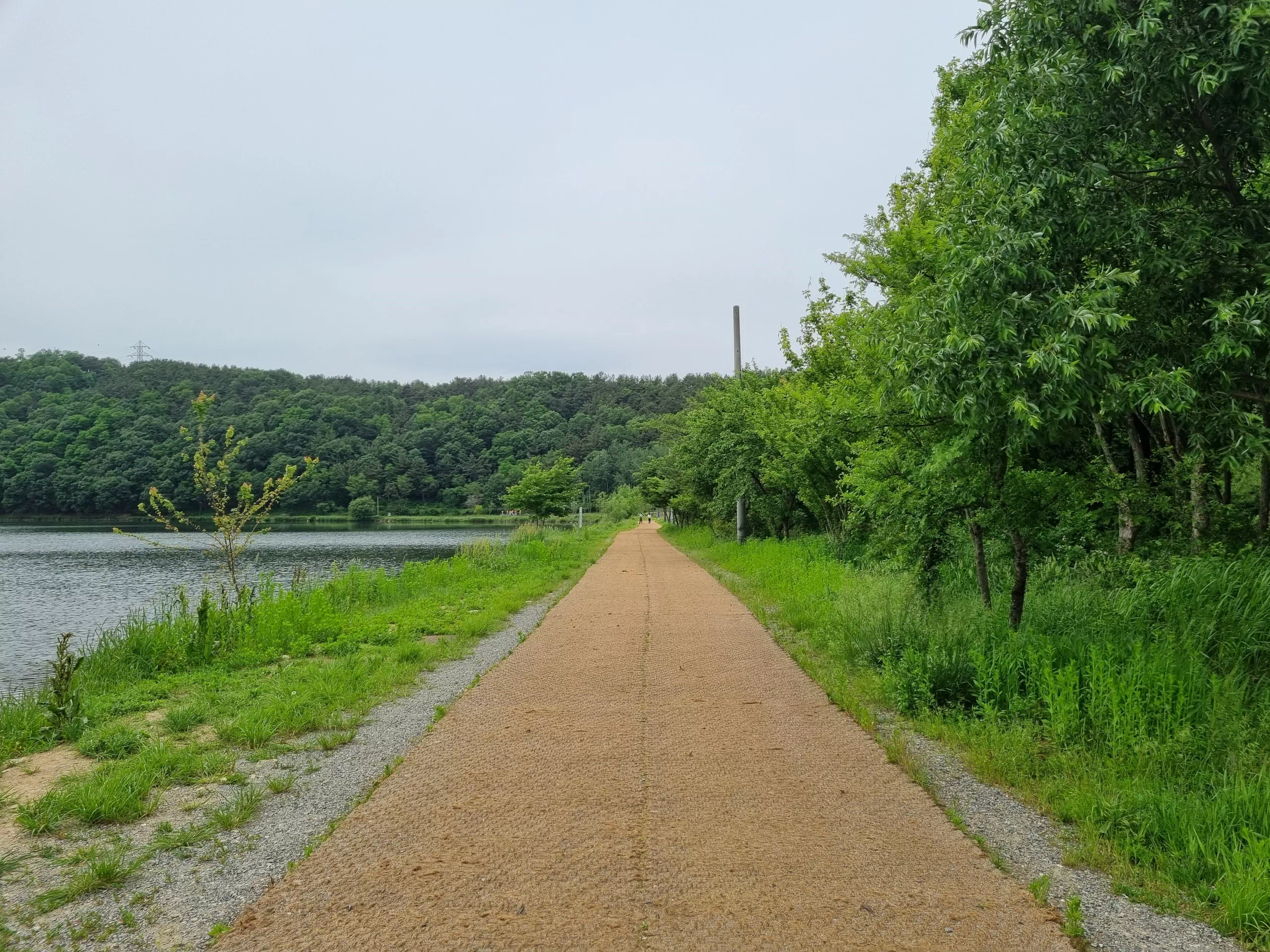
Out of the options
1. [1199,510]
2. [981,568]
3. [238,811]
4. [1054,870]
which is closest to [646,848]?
[1054,870]

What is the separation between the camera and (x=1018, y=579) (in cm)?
796

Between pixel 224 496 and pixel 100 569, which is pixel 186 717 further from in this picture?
pixel 100 569

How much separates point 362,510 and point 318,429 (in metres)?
12.8

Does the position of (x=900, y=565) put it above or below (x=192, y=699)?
above

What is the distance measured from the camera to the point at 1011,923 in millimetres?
3453

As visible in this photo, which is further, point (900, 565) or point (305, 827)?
point (900, 565)

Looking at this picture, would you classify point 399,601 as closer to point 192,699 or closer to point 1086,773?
point 192,699

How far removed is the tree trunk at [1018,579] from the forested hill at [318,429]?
1600 inches

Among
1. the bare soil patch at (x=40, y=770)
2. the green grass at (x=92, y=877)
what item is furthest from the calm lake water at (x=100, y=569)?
the green grass at (x=92, y=877)

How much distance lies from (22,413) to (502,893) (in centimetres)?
9014

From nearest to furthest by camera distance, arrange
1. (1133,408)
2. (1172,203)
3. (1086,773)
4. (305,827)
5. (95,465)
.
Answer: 1. (305,827)
2. (1086,773)
3. (1133,408)
4. (1172,203)
5. (95,465)

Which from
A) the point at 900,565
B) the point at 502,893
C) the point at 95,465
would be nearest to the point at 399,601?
the point at 900,565

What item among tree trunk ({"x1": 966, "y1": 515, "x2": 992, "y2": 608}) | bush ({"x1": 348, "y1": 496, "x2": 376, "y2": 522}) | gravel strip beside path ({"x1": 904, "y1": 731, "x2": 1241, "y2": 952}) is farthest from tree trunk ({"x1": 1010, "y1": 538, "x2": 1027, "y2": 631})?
bush ({"x1": 348, "y1": 496, "x2": 376, "y2": 522})

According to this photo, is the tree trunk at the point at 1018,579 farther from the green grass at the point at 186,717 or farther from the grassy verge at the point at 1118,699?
the green grass at the point at 186,717
